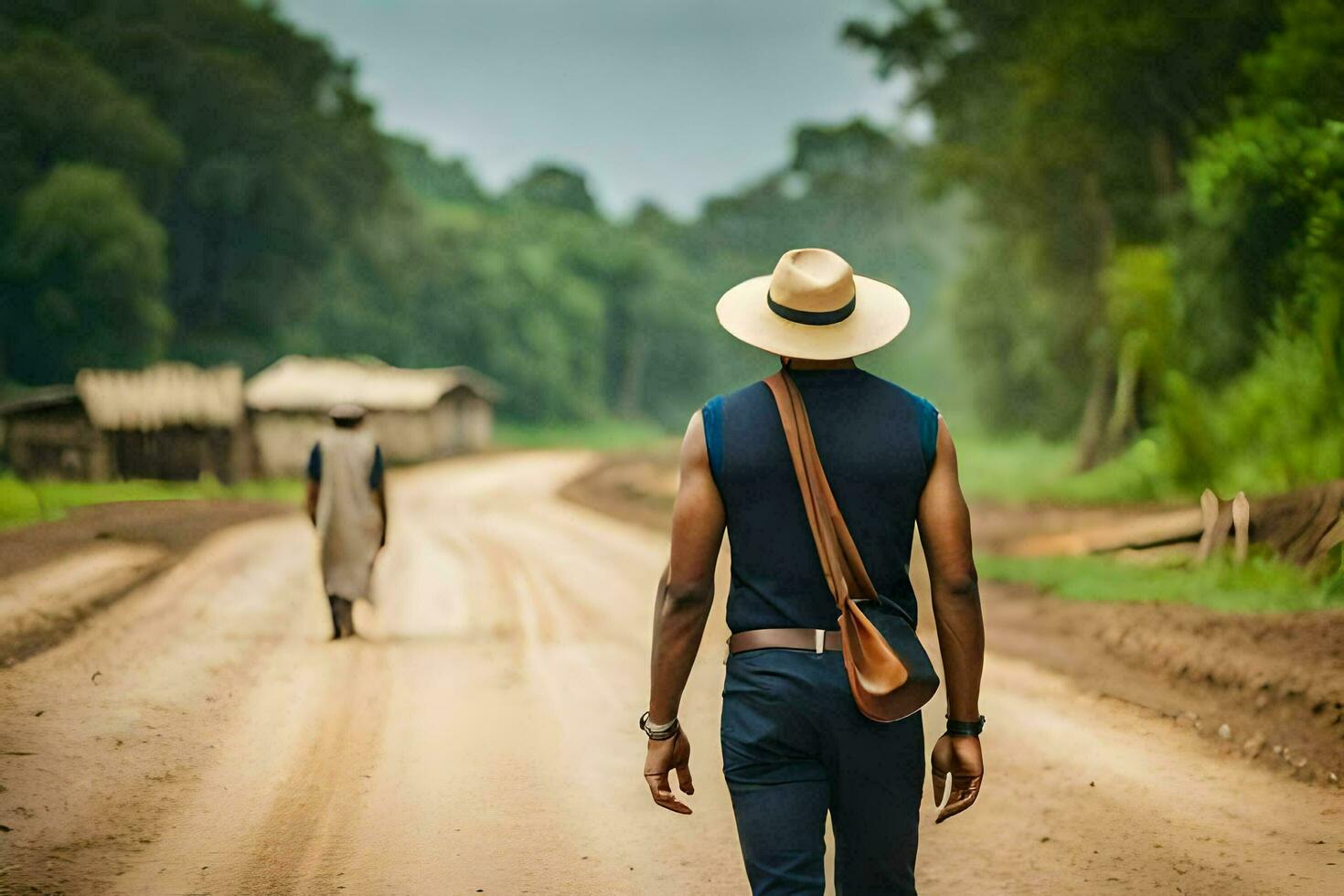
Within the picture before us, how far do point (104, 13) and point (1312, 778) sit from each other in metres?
10.2

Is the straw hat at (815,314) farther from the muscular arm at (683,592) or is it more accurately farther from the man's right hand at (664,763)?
the man's right hand at (664,763)

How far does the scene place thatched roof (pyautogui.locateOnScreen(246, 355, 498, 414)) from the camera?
106 ft

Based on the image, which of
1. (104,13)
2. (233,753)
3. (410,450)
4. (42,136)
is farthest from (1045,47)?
(410,450)

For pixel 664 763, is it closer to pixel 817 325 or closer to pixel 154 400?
pixel 817 325

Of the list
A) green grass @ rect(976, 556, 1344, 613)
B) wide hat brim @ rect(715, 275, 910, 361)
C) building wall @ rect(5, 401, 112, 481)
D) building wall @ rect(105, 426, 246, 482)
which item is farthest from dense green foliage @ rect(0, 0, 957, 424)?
green grass @ rect(976, 556, 1344, 613)

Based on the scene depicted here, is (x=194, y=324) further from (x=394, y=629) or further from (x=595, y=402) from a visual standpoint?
(x=595, y=402)

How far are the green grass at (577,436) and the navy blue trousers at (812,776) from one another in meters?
45.9

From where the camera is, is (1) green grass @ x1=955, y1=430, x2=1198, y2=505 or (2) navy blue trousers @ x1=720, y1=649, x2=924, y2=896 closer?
(2) navy blue trousers @ x1=720, y1=649, x2=924, y2=896

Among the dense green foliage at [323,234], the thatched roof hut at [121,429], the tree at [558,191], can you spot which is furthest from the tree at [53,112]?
the tree at [558,191]

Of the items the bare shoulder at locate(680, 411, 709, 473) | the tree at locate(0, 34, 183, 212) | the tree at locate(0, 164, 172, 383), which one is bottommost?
the bare shoulder at locate(680, 411, 709, 473)

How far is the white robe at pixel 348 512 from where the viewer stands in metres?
9.06

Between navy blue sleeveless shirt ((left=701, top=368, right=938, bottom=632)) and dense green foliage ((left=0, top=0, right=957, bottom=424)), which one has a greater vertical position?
dense green foliage ((left=0, top=0, right=957, bottom=424))

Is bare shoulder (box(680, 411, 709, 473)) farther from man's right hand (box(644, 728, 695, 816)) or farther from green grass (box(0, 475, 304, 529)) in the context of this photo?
green grass (box(0, 475, 304, 529))

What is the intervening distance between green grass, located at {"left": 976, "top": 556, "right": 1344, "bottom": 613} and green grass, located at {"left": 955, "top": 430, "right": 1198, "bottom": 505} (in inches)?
68.2
